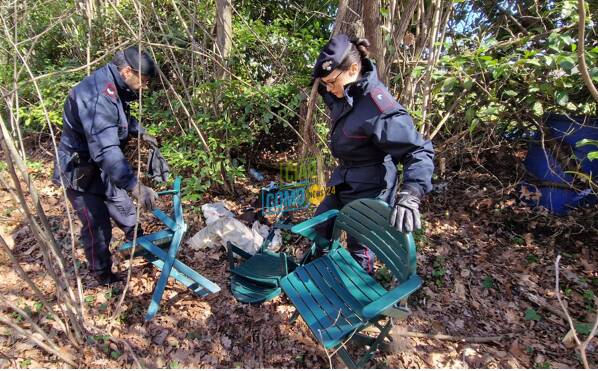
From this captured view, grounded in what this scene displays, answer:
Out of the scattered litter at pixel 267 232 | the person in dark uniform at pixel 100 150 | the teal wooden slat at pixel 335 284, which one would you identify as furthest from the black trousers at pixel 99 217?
the teal wooden slat at pixel 335 284

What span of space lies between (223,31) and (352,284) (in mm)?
3236

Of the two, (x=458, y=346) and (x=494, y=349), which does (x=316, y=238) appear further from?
(x=494, y=349)

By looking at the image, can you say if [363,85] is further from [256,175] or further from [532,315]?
[256,175]

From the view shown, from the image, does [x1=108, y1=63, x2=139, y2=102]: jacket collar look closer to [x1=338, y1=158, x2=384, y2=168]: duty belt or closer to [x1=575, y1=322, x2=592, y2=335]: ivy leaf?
[x1=338, y1=158, x2=384, y2=168]: duty belt

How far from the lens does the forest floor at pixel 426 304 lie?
2.45m

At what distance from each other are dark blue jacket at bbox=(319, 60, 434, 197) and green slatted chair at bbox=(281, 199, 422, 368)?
29 cm

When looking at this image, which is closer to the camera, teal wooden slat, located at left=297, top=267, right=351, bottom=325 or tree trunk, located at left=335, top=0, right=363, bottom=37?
teal wooden slat, located at left=297, top=267, right=351, bottom=325

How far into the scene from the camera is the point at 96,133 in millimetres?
2318

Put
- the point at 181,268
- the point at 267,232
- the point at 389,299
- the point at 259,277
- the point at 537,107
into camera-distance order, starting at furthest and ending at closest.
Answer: the point at 267,232 < the point at 537,107 < the point at 259,277 < the point at 181,268 < the point at 389,299

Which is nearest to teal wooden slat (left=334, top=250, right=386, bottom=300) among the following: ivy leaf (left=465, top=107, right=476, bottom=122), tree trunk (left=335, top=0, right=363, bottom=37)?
tree trunk (left=335, top=0, right=363, bottom=37)

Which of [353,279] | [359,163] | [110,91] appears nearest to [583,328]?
[353,279]

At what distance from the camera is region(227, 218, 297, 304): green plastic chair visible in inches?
102

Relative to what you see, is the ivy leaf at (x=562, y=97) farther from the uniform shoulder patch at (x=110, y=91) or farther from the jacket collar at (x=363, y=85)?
the uniform shoulder patch at (x=110, y=91)

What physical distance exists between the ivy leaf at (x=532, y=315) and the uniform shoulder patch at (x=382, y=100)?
7.15 feet
